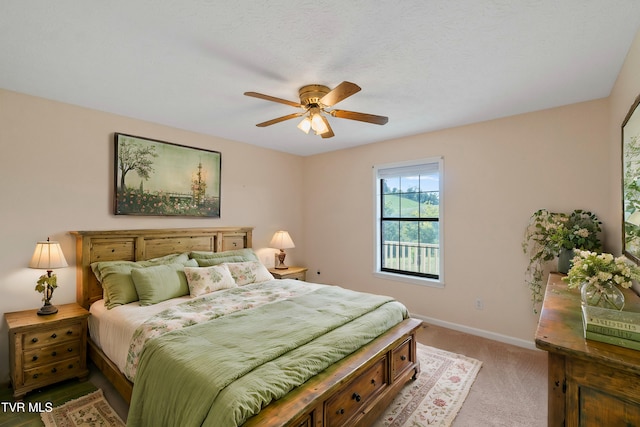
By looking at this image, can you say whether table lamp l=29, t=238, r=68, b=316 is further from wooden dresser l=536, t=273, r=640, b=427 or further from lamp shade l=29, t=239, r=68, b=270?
wooden dresser l=536, t=273, r=640, b=427

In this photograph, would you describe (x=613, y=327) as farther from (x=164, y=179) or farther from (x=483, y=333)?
(x=164, y=179)

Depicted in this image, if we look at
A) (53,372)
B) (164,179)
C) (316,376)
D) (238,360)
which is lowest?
(53,372)

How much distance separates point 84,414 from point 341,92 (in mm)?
2877

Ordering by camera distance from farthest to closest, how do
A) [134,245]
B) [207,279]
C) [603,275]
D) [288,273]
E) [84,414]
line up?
1. [288,273]
2. [134,245]
3. [207,279]
4. [84,414]
5. [603,275]

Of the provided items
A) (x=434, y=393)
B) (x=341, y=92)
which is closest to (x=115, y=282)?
(x=341, y=92)

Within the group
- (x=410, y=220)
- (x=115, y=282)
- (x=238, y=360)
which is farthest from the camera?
(x=410, y=220)

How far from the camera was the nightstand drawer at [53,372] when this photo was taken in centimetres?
227

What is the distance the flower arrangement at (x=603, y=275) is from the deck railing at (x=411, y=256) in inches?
99.6

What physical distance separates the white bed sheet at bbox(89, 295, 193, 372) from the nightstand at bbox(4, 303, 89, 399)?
12cm

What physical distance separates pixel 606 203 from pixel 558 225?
43cm

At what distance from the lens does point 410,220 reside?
412cm

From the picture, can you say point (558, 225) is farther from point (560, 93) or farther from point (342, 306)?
point (342, 306)

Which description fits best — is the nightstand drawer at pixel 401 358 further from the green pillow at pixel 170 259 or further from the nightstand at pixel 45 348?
the nightstand at pixel 45 348

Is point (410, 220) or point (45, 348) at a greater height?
point (410, 220)
